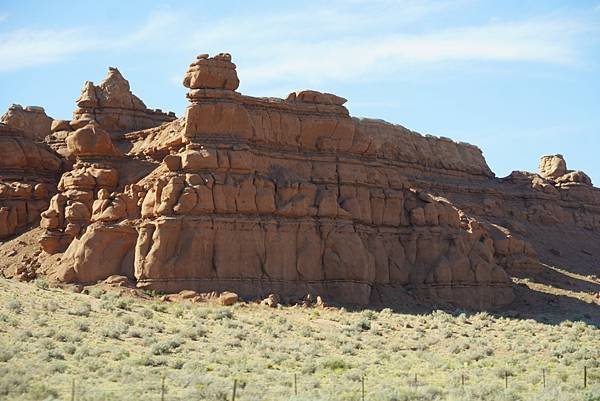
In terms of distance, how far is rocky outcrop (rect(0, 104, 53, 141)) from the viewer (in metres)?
61.9

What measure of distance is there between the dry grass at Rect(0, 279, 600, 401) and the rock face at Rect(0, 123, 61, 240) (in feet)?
32.6

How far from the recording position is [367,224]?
53.6 metres

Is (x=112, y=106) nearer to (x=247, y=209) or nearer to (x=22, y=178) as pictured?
(x=22, y=178)

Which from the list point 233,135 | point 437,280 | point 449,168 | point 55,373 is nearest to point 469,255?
point 437,280

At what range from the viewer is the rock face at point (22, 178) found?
2176 inches

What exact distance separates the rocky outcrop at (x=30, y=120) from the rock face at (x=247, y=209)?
2987 millimetres

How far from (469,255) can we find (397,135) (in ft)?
59.7

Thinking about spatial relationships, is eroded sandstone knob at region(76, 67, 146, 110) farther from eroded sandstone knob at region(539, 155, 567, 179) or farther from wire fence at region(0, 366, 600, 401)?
eroded sandstone knob at region(539, 155, 567, 179)

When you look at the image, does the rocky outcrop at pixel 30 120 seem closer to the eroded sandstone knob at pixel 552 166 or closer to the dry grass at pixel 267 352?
the dry grass at pixel 267 352

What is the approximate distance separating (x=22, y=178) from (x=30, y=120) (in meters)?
7.18

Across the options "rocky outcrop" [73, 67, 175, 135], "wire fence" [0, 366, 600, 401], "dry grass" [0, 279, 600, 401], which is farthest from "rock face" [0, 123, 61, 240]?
"wire fence" [0, 366, 600, 401]

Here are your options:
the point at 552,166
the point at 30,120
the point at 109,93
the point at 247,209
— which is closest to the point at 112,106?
the point at 109,93

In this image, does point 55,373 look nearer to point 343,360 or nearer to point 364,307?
point 343,360

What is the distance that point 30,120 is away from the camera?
63062 mm
